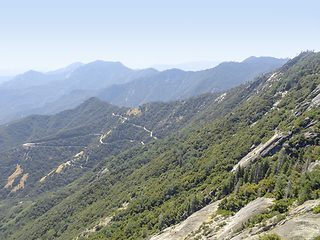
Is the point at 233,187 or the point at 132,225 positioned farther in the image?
the point at 132,225

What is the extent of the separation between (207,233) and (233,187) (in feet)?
85.6

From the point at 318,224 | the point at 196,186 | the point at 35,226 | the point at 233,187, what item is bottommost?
the point at 35,226

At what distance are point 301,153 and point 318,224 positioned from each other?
158ft

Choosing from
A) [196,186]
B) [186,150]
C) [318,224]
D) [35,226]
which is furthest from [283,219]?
[35,226]

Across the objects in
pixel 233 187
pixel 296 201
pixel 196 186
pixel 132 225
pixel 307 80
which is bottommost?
pixel 132 225

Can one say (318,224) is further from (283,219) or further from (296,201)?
(296,201)

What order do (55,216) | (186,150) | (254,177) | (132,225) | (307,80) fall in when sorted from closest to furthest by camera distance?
(254,177) < (132,225) < (307,80) < (186,150) < (55,216)

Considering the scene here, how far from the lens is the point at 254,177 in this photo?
64625 millimetres

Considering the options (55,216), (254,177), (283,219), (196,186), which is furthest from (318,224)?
(55,216)

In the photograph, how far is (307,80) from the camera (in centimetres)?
15888

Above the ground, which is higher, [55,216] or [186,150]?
[186,150]

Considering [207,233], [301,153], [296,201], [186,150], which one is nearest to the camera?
[296,201]

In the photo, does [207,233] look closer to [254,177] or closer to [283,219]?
[283,219]

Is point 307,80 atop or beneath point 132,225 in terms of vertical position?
atop
